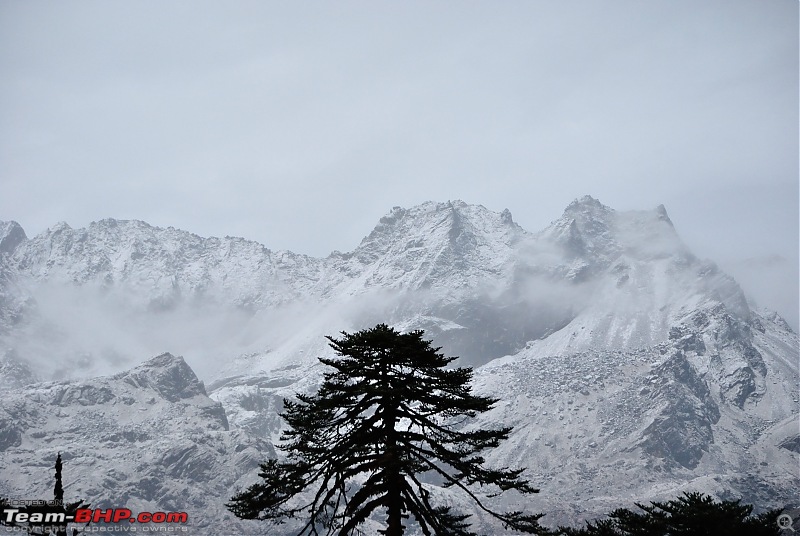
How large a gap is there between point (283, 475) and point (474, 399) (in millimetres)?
9060

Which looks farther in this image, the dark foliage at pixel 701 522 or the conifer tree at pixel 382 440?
the dark foliage at pixel 701 522

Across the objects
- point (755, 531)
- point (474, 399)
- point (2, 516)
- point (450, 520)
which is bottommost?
point (755, 531)

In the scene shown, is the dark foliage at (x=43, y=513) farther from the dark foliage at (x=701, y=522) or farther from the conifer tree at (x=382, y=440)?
the dark foliage at (x=701, y=522)

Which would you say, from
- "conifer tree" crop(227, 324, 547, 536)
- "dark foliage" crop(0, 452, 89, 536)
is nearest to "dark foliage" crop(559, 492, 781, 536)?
"conifer tree" crop(227, 324, 547, 536)

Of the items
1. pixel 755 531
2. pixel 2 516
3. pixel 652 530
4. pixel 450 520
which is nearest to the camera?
pixel 2 516

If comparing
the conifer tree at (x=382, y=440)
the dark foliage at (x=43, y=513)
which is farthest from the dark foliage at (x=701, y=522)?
the dark foliage at (x=43, y=513)

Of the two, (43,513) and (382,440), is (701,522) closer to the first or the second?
(382,440)

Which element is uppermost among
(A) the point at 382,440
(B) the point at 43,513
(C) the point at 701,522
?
(A) the point at 382,440

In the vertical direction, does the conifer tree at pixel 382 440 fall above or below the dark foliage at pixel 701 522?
above

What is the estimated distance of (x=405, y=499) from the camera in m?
34.3

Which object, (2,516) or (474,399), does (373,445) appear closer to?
(474,399)

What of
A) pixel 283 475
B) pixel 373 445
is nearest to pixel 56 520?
pixel 283 475

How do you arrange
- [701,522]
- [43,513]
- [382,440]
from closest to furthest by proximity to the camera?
[382,440] < [43,513] < [701,522]

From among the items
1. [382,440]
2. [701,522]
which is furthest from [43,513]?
[701,522]
